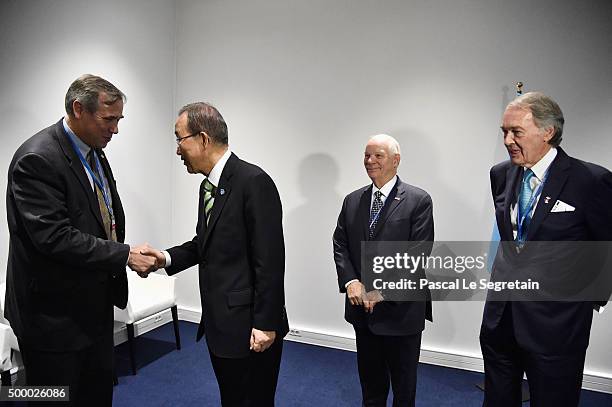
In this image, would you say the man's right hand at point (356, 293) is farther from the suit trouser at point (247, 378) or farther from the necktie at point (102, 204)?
the necktie at point (102, 204)

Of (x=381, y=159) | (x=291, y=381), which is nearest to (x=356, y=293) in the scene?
(x=381, y=159)

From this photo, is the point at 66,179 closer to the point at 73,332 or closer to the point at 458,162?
the point at 73,332

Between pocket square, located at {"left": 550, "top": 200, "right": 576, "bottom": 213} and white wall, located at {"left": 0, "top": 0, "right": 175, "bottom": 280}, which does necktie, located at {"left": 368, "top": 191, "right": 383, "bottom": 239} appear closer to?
pocket square, located at {"left": 550, "top": 200, "right": 576, "bottom": 213}

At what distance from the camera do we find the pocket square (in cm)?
168

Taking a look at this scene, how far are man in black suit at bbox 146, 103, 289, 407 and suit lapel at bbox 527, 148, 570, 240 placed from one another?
103 centimetres

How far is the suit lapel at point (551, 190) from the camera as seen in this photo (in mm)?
1698

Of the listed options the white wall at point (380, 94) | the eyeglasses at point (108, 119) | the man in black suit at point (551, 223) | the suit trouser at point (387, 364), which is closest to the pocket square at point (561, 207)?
the man in black suit at point (551, 223)

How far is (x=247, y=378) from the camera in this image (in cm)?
175

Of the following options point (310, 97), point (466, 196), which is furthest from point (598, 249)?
point (310, 97)

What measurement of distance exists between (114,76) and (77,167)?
2034 mm

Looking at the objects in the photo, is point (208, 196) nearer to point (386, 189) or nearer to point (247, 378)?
point (247, 378)

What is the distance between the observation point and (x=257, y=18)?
3.90 m

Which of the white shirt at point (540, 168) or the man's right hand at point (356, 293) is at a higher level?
the white shirt at point (540, 168)

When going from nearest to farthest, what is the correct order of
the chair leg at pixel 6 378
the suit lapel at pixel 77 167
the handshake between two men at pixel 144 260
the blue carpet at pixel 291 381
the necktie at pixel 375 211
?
the suit lapel at pixel 77 167, the handshake between two men at pixel 144 260, the necktie at pixel 375 211, the chair leg at pixel 6 378, the blue carpet at pixel 291 381
